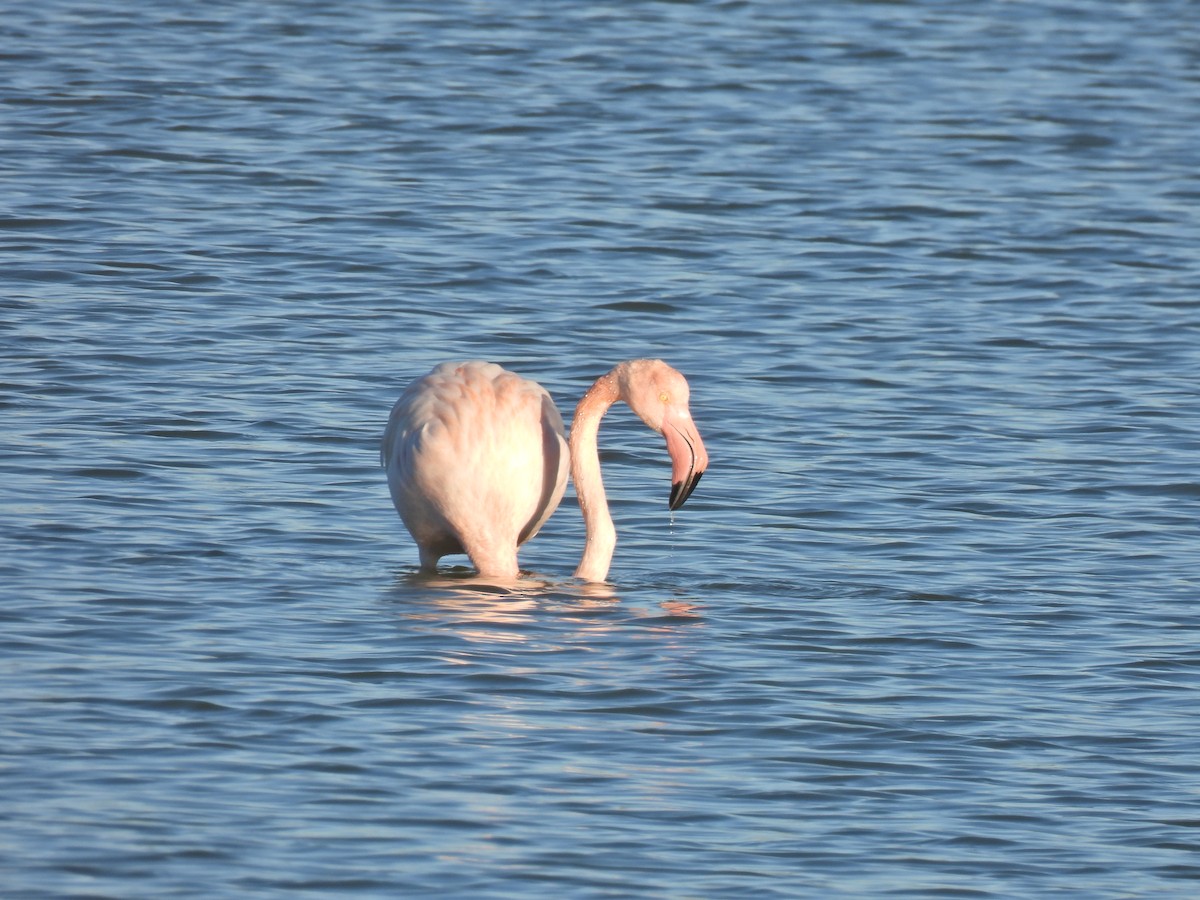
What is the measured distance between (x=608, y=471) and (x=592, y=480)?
180cm

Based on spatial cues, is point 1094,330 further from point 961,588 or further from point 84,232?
point 84,232

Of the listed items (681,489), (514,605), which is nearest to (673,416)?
(681,489)

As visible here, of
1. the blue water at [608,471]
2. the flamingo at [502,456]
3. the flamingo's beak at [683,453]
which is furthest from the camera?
the flamingo's beak at [683,453]

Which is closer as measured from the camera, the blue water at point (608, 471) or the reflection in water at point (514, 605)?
the blue water at point (608, 471)

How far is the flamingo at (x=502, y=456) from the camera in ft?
28.8

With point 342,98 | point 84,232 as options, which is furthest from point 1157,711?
point 342,98

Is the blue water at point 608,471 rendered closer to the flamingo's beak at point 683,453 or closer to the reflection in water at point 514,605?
the reflection in water at point 514,605

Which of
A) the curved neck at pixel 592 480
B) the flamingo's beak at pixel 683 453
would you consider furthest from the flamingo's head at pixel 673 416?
the curved neck at pixel 592 480

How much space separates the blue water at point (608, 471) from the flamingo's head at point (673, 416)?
43 cm

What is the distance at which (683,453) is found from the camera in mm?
9008

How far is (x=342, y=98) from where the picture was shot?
18.9m

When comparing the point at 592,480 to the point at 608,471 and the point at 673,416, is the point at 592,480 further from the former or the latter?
the point at 608,471

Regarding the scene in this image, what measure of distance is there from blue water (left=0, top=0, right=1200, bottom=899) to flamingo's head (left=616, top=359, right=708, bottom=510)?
0.43 m

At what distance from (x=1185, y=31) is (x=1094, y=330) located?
35.3 ft
